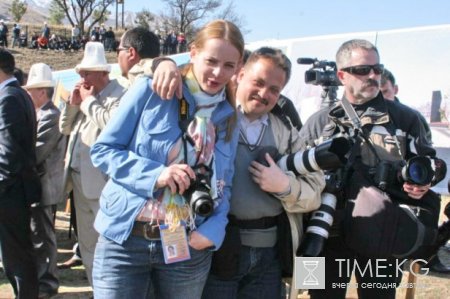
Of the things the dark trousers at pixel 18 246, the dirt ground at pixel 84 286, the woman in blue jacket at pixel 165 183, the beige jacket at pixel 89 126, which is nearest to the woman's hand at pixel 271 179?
the woman in blue jacket at pixel 165 183

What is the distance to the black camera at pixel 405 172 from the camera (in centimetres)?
217

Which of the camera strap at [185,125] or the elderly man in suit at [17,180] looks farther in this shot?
the elderly man in suit at [17,180]

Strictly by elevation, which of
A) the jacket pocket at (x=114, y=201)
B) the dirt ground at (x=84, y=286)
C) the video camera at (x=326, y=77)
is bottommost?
the dirt ground at (x=84, y=286)

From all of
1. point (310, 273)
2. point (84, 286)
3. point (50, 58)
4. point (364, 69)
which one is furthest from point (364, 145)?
point (50, 58)

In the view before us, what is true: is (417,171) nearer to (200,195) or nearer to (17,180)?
(200,195)

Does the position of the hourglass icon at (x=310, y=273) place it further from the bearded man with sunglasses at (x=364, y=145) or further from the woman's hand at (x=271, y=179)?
the woman's hand at (x=271, y=179)

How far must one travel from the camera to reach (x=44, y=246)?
3.92 metres

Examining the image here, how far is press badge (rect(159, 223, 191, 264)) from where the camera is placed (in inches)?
69.5

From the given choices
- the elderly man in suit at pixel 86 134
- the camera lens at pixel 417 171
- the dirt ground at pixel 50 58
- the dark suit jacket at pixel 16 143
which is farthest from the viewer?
the dirt ground at pixel 50 58

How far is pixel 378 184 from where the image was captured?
89.1 inches

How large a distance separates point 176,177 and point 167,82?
0.35m

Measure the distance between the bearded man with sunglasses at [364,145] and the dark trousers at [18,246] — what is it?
6.36 feet

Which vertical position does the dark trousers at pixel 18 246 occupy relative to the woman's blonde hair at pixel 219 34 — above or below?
below

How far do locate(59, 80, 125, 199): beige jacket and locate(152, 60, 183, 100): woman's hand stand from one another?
136 centimetres
